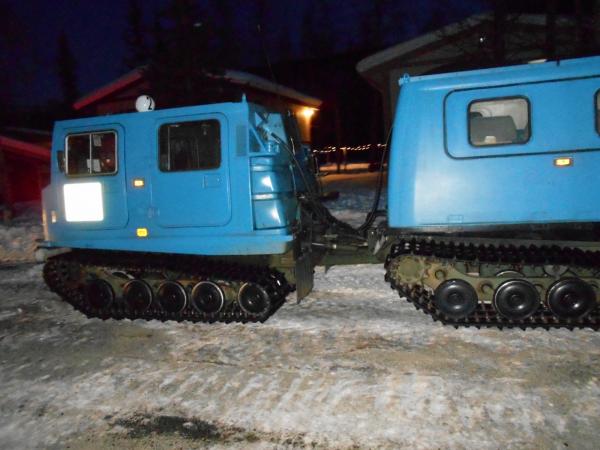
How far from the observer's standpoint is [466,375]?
14.2ft

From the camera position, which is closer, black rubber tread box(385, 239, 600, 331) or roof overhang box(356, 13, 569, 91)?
black rubber tread box(385, 239, 600, 331)

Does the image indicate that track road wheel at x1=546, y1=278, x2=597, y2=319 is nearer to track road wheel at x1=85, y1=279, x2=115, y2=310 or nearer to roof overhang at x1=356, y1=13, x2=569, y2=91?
track road wheel at x1=85, y1=279, x2=115, y2=310

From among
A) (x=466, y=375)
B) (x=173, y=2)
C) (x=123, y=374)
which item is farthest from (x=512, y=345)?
(x=173, y=2)

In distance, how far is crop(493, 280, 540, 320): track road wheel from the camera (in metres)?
5.07

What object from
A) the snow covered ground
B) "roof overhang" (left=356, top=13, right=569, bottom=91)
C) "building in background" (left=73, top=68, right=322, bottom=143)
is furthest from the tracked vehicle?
"building in background" (left=73, top=68, right=322, bottom=143)

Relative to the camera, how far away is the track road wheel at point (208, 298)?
19.6ft

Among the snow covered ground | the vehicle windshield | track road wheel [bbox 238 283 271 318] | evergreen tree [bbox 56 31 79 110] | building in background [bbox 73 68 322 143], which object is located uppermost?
evergreen tree [bbox 56 31 79 110]

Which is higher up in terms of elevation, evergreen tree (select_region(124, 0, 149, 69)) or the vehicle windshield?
evergreen tree (select_region(124, 0, 149, 69))

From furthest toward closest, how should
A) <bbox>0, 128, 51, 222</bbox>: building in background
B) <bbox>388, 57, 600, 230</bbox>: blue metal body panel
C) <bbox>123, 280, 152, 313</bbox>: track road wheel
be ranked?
1. <bbox>0, 128, 51, 222</bbox>: building in background
2. <bbox>123, 280, 152, 313</bbox>: track road wheel
3. <bbox>388, 57, 600, 230</bbox>: blue metal body panel

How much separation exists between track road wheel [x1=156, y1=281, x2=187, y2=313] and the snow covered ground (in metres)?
0.32

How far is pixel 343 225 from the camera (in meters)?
6.83

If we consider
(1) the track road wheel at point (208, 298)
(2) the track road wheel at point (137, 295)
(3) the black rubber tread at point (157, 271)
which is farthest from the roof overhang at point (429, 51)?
(2) the track road wheel at point (137, 295)

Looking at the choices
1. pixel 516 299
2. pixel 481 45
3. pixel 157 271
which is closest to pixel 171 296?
pixel 157 271

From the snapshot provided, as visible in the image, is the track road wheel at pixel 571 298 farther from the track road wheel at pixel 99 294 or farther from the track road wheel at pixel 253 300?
the track road wheel at pixel 99 294
